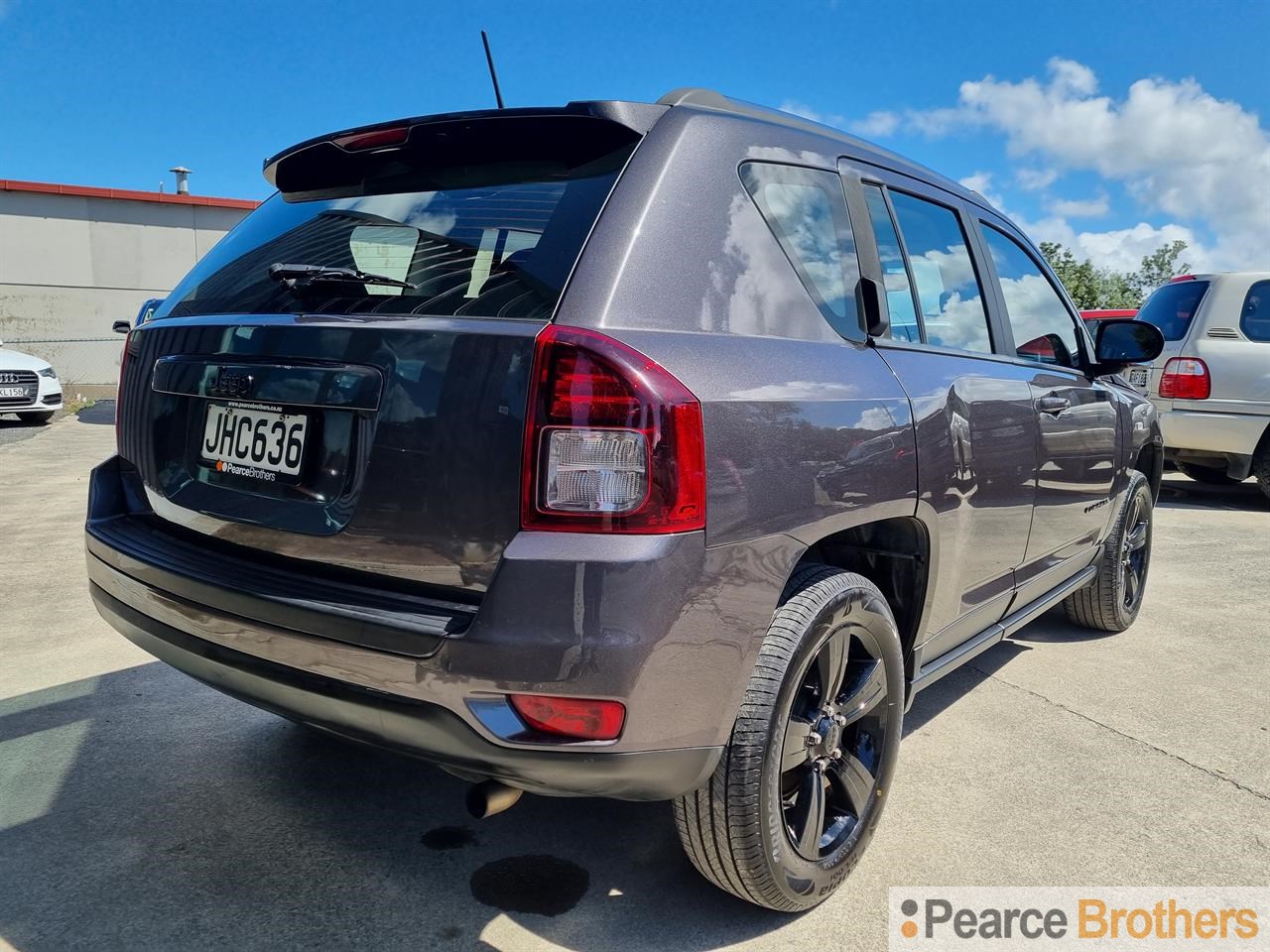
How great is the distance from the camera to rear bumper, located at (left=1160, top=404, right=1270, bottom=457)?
7.48m

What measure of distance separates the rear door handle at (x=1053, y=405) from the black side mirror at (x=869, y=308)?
3.31 feet

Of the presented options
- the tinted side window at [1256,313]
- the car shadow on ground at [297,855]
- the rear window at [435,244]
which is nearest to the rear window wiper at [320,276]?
the rear window at [435,244]

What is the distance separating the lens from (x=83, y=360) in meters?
17.2

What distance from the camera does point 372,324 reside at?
6.02 ft

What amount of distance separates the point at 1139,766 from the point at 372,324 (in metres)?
2.65

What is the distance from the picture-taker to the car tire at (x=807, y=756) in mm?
1884

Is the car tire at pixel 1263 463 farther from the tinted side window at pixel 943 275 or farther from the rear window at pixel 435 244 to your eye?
the rear window at pixel 435 244

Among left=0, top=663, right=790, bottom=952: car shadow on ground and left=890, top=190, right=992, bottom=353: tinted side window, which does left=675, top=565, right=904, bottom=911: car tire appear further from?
left=890, top=190, right=992, bottom=353: tinted side window

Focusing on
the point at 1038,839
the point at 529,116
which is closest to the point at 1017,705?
the point at 1038,839

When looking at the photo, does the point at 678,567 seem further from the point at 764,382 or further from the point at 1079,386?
the point at 1079,386

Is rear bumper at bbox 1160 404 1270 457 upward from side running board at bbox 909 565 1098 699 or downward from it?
upward

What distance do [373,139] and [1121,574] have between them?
365cm

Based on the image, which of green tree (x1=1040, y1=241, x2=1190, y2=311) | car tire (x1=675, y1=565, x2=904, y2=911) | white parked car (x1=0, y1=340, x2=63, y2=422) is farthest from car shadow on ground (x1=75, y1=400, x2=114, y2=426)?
green tree (x1=1040, y1=241, x2=1190, y2=311)

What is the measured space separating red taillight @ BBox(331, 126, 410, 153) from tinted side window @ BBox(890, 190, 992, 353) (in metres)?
1.34
